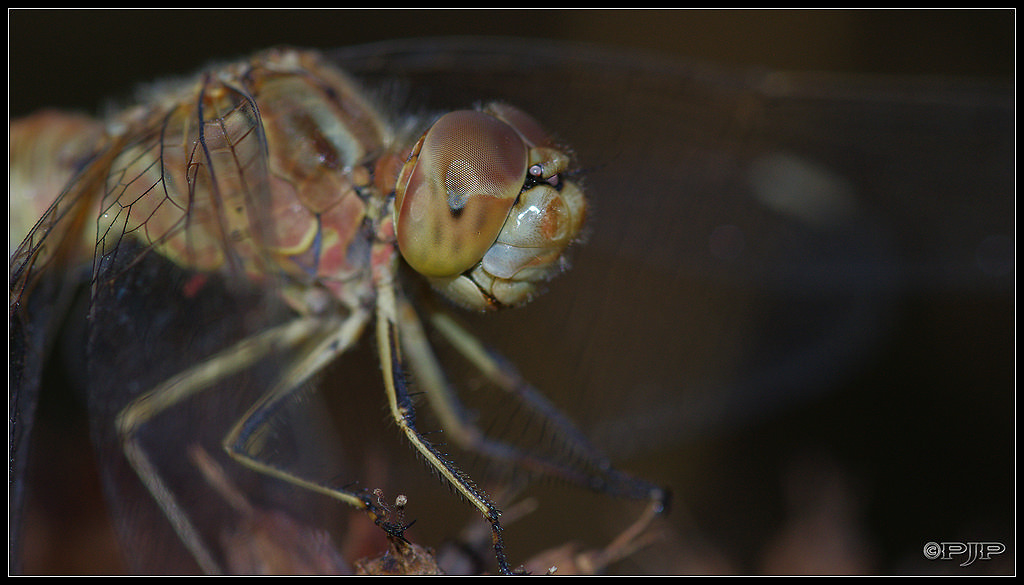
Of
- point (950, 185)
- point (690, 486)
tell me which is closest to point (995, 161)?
point (950, 185)

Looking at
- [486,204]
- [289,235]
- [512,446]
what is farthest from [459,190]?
[512,446]

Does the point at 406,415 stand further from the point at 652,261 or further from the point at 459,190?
the point at 652,261

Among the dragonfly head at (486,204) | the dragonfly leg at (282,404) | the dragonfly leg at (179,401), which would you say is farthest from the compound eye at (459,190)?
the dragonfly leg at (179,401)

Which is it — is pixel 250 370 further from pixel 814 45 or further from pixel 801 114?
pixel 814 45

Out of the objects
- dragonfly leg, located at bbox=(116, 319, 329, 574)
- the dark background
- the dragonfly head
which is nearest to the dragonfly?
dragonfly leg, located at bbox=(116, 319, 329, 574)

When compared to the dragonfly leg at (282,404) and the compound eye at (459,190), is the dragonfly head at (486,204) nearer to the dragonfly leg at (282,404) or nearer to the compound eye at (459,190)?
the compound eye at (459,190)

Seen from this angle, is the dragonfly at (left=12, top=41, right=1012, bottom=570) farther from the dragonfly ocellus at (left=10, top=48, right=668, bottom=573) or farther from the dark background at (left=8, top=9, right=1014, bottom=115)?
the dark background at (left=8, top=9, right=1014, bottom=115)

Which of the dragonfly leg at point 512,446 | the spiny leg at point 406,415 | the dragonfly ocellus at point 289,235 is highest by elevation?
the dragonfly ocellus at point 289,235
